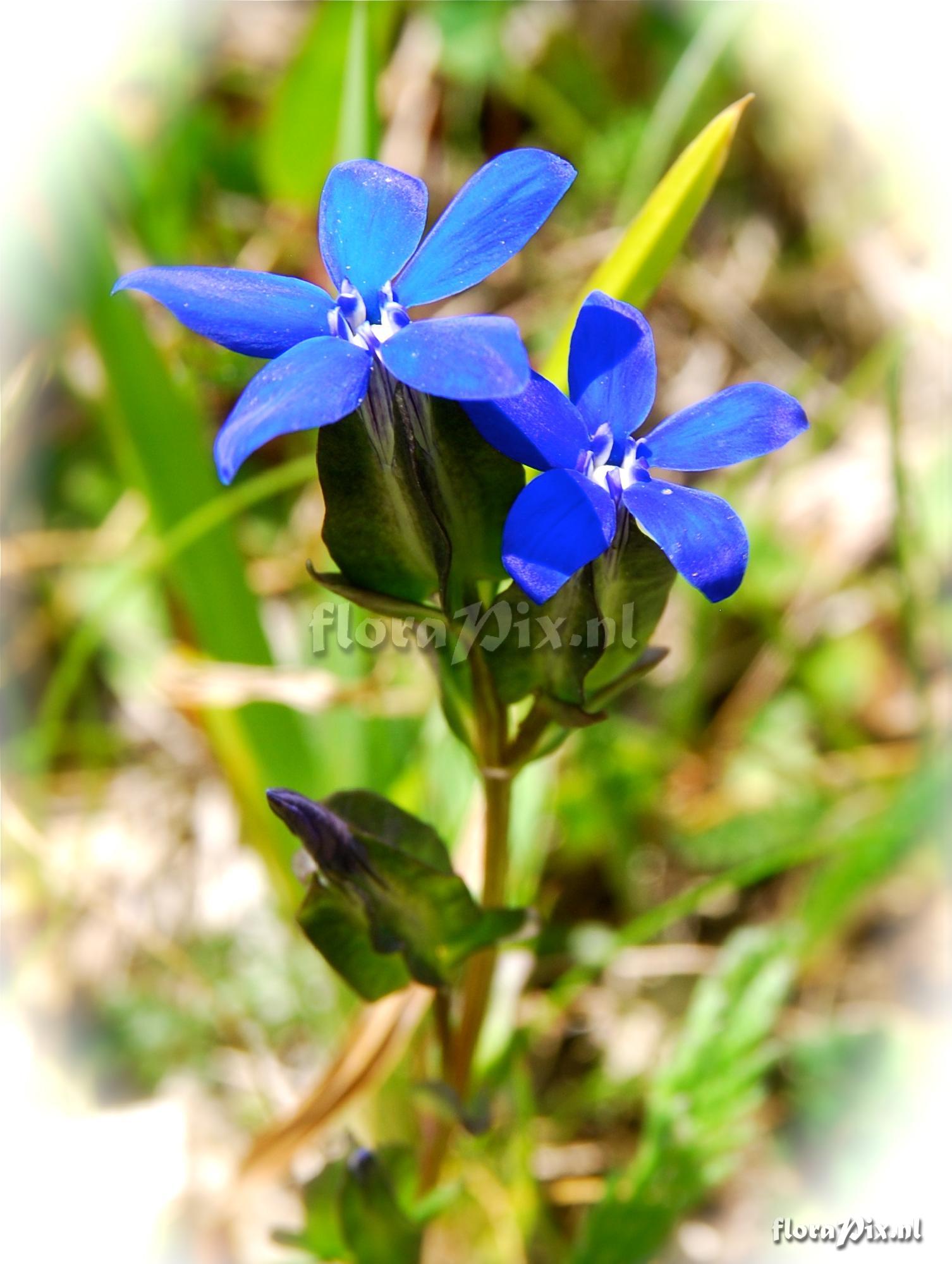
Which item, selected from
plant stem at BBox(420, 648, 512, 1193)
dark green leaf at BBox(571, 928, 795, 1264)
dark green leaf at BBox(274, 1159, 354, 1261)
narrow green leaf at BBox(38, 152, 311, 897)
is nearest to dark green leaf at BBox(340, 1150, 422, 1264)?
dark green leaf at BBox(274, 1159, 354, 1261)

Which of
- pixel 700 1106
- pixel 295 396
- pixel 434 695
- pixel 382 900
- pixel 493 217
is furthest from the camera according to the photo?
pixel 434 695

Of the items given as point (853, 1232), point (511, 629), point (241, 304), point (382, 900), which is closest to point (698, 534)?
point (511, 629)

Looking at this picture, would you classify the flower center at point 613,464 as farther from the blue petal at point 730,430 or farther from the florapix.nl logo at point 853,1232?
the florapix.nl logo at point 853,1232

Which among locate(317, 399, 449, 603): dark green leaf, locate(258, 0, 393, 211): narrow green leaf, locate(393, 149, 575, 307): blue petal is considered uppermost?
locate(258, 0, 393, 211): narrow green leaf

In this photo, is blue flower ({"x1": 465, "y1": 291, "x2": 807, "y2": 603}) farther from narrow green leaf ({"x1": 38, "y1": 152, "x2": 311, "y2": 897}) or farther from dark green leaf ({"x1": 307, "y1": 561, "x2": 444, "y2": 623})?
narrow green leaf ({"x1": 38, "y1": 152, "x2": 311, "y2": 897})

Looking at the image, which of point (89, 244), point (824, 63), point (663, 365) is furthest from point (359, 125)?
point (824, 63)

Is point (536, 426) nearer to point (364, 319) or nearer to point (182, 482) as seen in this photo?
point (364, 319)

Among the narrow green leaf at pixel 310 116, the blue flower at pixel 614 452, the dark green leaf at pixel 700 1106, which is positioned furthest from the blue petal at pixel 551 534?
the narrow green leaf at pixel 310 116
